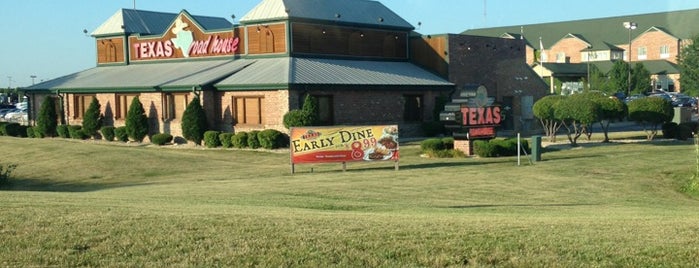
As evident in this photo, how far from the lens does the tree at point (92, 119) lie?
47.1 m

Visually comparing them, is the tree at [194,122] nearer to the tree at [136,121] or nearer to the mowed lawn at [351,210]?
the mowed lawn at [351,210]

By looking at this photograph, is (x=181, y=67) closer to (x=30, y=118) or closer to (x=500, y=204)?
(x=30, y=118)

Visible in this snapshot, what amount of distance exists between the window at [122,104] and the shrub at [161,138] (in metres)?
4.27

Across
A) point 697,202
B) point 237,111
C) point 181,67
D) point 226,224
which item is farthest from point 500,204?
point 181,67

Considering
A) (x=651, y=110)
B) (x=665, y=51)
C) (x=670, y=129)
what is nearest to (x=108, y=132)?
(x=651, y=110)

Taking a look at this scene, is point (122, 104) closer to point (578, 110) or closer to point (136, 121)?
point (136, 121)

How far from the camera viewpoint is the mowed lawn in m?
9.30

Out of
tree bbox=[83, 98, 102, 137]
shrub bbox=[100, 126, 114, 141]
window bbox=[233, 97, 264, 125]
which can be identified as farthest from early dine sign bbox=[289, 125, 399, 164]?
tree bbox=[83, 98, 102, 137]

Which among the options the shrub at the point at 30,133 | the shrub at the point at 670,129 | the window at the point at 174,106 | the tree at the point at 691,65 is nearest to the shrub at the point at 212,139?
the window at the point at 174,106

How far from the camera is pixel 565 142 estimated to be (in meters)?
38.6

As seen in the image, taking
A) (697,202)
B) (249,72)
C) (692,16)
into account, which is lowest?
(697,202)

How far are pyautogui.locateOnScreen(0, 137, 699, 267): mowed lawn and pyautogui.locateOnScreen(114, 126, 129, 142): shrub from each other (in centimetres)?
590

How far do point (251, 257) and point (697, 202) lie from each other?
16222mm

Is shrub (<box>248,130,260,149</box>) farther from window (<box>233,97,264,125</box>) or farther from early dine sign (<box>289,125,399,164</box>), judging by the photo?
early dine sign (<box>289,125,399,164</box>)
